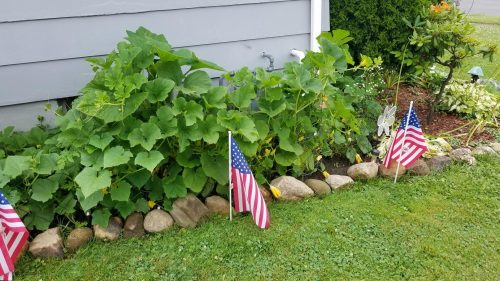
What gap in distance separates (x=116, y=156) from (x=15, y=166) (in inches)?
20.6

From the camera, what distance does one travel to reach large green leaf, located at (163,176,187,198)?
2637mm

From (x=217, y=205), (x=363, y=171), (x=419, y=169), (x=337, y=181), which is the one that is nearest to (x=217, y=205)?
(x=217, y=205)

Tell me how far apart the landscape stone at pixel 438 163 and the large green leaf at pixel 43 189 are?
8.42ft

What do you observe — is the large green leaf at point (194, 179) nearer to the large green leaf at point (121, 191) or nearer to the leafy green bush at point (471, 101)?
the large green leaf at point (121, 191)

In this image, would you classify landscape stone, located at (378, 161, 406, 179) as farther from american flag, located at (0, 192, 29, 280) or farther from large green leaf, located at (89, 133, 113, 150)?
american flag, located at (0, 192, 29, 280)

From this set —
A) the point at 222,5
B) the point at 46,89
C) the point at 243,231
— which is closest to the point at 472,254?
the point at 243,231

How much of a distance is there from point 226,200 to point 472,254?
1.46 meters

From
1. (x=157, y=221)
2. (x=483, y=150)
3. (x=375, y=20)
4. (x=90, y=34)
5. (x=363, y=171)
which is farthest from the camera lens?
(x=375, y=20)

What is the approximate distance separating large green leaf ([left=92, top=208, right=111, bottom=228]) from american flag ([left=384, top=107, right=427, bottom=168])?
1.90 m

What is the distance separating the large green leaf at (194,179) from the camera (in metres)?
2.65

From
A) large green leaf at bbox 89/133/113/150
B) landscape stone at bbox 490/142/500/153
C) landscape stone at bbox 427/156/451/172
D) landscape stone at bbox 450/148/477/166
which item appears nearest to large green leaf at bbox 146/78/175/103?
large green leaf at bbox 89/133/113/150

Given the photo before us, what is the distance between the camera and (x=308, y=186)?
303 centimetres

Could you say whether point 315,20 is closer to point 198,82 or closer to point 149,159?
point 198,82

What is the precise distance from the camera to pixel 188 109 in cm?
251
